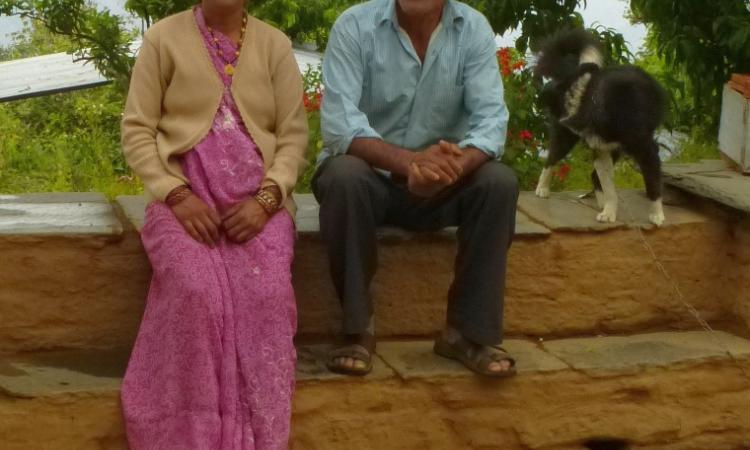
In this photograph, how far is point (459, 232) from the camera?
377cm

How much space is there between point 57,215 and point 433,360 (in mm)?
1324

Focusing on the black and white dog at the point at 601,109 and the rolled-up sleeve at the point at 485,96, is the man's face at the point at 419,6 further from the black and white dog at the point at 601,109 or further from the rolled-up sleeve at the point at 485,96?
the black and white dog at the point at 601,109

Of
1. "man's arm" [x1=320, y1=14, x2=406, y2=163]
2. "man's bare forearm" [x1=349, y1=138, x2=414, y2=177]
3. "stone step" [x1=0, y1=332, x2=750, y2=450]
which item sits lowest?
"stone step" [x1=0, y1=332, x2=750, y2=450]

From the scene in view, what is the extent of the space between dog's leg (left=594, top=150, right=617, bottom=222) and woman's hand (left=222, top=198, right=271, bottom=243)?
138 centimetres

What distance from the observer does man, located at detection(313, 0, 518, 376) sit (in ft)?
11.9

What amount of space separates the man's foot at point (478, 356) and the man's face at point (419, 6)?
3.31 ft

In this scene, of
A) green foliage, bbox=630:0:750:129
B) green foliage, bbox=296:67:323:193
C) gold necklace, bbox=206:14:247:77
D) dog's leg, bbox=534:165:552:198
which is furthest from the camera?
green foliage, bbox=630:0:750:129

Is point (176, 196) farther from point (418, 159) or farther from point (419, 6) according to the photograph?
point (419, 6)

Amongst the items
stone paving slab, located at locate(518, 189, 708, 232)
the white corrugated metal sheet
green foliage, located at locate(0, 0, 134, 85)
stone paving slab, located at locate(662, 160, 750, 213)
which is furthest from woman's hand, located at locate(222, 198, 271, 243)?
the white corrugated metal sheet

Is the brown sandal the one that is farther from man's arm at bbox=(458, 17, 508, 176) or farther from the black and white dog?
the black and white dog

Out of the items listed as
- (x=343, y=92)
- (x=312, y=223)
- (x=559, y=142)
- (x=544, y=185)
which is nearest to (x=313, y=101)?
(x=544, y=185)

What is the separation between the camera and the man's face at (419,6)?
376cm

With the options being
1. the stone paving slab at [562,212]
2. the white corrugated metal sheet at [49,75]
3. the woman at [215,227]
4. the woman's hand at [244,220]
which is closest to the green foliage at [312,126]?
the white corrugated metal sheet at [49,75]

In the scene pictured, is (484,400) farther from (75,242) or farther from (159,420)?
(75,242)
